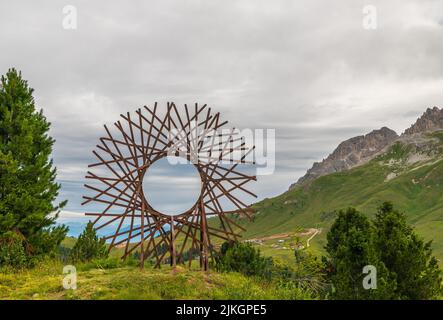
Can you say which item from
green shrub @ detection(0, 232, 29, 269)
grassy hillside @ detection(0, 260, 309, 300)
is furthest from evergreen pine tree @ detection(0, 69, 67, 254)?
grassy hillside @ detection(0, 260, 309, 300)

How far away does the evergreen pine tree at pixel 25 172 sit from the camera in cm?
2485

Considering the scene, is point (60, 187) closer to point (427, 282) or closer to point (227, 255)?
point (227, 255)

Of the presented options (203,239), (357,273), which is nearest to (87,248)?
(203,239)

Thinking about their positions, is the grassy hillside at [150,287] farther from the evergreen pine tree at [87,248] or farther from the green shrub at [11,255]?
the evergreen pine tree at [87,248]

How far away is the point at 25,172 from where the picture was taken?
1019 inches

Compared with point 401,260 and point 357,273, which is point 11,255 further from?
point 401,260

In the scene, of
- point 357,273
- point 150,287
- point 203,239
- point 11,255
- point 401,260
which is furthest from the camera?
point 11,255

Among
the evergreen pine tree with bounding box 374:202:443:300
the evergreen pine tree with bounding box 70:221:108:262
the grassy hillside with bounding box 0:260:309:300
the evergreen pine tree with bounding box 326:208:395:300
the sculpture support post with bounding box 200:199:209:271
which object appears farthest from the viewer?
the evergreen pine tree with bounding box 70:221:108:262

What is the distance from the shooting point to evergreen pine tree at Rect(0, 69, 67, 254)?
24.9 meters

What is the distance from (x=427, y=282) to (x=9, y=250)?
2487 cm

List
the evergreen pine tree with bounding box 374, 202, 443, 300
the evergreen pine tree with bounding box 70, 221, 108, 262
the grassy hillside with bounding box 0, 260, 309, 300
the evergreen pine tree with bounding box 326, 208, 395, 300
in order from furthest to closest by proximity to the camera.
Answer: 1. the evergreen pine tree with bounding box 70, 221, 108, 262
2. the evergreen pine tree with bounding box 374, 202, 443, 300
3. the evergreen pine tree with bounding box 326, 208, 395, 300
4. the grassy hillside with bounding box 0, 260, 309, 300

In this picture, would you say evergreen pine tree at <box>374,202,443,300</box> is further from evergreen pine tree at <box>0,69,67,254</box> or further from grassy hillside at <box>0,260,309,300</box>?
evergreen pine tree at <box>0,69,67,254</box>

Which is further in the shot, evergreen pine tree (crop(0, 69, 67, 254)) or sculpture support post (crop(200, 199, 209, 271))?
evergreen pine tree (crop(0, 69, 67, 254))
